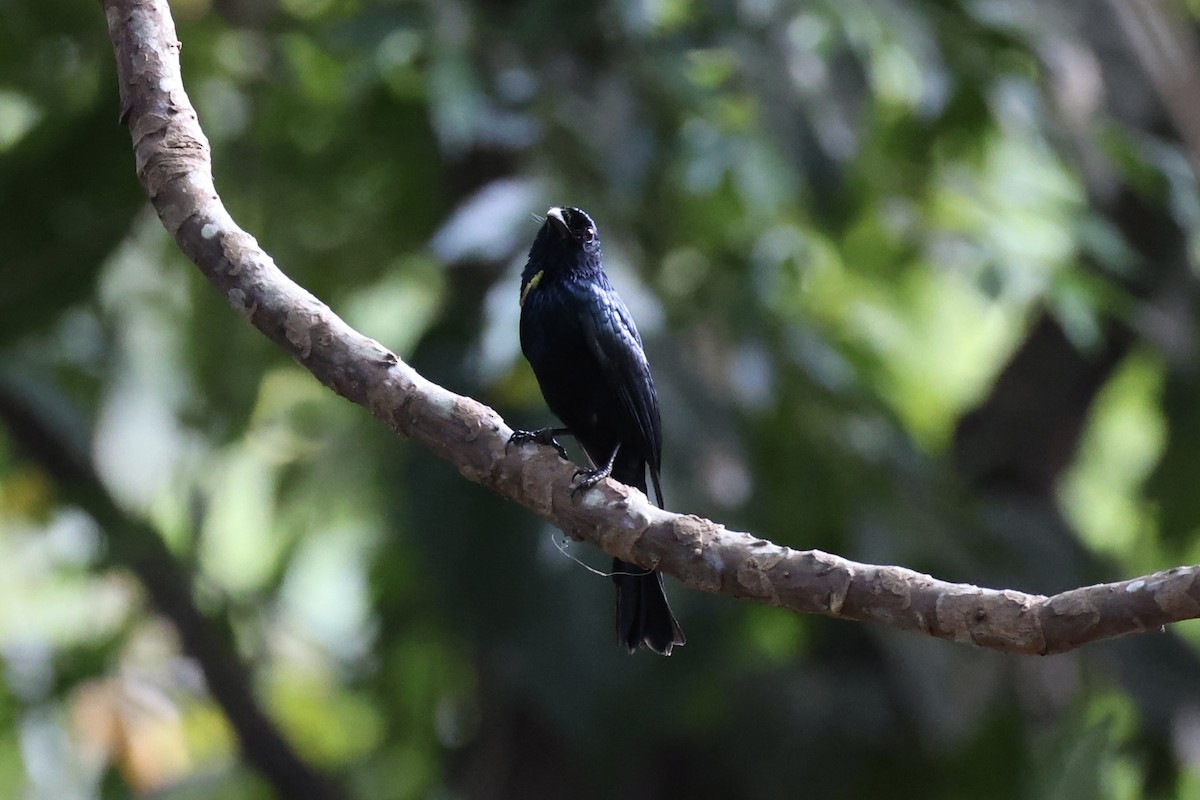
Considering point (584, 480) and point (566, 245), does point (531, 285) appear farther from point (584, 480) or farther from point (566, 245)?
point (584, 480)

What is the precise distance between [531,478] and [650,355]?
1551 millimetres

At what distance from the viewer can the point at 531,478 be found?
239 centimetres

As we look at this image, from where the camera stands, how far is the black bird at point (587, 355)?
3.29 meters

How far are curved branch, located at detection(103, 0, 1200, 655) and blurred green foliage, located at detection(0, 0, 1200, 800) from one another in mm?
992

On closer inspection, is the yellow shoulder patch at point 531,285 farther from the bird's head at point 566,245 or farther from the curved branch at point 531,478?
the curved branch at point 531,478

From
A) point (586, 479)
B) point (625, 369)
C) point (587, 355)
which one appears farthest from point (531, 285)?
point (586, 479)

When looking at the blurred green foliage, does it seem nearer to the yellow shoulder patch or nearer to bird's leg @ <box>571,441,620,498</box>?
the yellow shoulder patch

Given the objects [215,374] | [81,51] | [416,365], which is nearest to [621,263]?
[416,365]

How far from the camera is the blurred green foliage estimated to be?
405 centimetres

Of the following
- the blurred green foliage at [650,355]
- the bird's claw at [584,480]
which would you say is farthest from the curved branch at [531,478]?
the blurred green foliage at [650,355]

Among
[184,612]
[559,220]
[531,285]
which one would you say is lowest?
[184,612]

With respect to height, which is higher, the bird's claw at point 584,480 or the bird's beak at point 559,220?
the bird's beak at point 559,220

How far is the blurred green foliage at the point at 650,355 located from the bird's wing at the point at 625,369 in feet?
0.80

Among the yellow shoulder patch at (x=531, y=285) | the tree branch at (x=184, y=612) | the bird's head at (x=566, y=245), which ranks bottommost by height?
the tree branch at (x=184, y=612)
